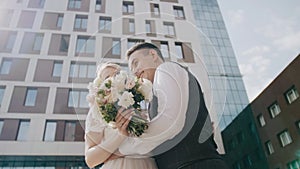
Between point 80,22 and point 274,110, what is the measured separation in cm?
1435

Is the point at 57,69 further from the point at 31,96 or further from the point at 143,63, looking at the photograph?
the point at 143,63

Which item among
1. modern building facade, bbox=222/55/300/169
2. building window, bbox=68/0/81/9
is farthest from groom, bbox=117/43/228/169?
building window, bbox=68/0/81/9

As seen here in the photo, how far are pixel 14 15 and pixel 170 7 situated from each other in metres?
10.4

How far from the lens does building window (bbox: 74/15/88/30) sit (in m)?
16.4

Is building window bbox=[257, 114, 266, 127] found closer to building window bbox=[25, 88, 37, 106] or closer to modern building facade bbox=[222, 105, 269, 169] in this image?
modern building facade bbox=[222, 105, 269, 169]

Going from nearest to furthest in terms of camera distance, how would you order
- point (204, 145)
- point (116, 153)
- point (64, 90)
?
point (204, 145), point (116, 153), point (64, 90)

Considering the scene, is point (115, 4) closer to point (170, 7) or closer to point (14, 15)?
point (170, 7)

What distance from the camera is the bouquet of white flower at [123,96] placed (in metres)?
1.08

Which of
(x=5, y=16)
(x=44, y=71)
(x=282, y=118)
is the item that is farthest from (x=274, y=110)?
(x=5, y=16)

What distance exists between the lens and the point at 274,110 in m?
16.8

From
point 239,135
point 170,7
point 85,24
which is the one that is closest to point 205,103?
point 85,24

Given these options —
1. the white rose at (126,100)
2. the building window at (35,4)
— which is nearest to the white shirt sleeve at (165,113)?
the white rose at (126,100)

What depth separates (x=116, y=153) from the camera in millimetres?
1196

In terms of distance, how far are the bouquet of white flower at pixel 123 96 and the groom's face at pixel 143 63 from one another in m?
0.05
